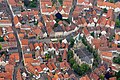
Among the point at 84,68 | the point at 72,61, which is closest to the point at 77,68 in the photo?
the point at 84,68

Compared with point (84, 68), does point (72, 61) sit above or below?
above

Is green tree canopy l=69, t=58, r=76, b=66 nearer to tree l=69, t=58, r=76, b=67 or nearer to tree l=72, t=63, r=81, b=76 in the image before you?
tree l=69, t=58, r=76, b=67

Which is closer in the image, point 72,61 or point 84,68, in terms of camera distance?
point 84,68

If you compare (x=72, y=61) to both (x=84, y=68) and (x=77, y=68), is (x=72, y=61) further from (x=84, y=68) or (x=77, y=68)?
(x=84, y=68)

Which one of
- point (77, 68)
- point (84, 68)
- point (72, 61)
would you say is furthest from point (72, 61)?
point (84, 68)

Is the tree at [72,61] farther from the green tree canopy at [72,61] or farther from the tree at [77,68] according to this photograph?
the tree at [77,68]

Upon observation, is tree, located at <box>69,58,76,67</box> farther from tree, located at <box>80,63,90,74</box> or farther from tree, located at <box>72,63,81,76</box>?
tree, located at <box>80,63,90,74</box>

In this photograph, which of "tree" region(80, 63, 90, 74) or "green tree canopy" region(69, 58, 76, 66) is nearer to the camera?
"tree" region(80, 63, 90, 74)

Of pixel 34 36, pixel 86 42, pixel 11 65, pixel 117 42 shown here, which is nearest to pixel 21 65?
pixel 11 65

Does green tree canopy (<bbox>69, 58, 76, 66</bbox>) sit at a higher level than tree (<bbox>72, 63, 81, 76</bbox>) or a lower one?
higher

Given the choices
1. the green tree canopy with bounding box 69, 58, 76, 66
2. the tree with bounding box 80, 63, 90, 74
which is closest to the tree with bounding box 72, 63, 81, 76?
the tree with bounding box 80, 63, 90, 74

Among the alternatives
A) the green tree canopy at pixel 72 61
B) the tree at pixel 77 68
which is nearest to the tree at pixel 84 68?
the tree at pixel 77 68
